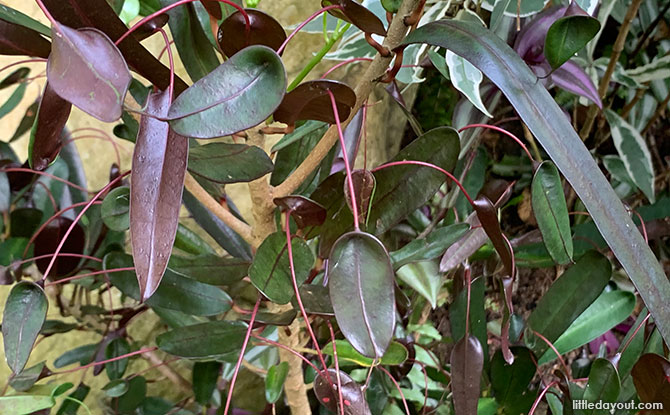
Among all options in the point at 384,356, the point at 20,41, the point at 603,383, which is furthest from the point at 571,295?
the point at 20,41

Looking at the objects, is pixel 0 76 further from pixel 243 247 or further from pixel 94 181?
pixel 243 247

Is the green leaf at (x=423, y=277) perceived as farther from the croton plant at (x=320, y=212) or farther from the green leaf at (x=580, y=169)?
the green leaf at (x=580, y=169)

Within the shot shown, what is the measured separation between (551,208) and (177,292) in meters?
0.38

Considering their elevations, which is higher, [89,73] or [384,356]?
[89,73]

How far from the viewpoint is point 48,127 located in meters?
0.35

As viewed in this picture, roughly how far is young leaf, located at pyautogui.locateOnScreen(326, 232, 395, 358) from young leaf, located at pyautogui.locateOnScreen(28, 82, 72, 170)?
7.4 inches

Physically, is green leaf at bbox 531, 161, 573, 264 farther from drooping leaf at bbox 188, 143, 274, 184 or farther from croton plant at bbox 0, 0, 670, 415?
drooping leaf at bbox 188, 143, 274, 184

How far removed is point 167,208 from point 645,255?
10.6 inches

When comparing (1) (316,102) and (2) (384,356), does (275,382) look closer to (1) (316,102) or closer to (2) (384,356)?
(2) (384,356)

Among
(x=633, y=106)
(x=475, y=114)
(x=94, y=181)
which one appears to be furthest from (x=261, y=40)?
(x=633, y=106)

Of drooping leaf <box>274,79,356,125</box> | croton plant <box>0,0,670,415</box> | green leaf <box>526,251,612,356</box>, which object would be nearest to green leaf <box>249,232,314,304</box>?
croton plant <box>0,0,670,415</box>

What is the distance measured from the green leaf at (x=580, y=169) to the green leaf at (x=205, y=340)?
0.36 metres

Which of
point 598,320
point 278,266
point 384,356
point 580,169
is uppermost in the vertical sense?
point 580,169

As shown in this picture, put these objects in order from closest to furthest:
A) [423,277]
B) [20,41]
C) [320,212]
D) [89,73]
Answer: [89,73]
[20,41]
[320,212]
[423,277]
